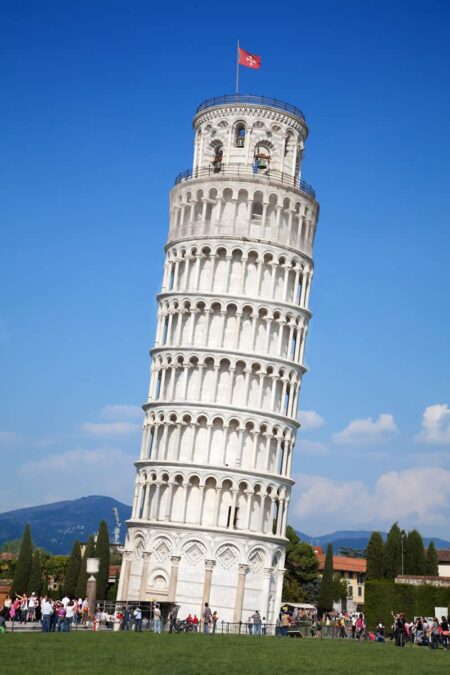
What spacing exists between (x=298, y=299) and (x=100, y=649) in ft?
140

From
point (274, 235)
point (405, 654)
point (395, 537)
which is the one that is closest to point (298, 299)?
point (274, 235)

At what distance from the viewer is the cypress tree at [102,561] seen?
94.3 metres

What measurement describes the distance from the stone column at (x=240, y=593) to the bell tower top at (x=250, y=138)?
29032mm

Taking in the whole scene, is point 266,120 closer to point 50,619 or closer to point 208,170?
point 208,170

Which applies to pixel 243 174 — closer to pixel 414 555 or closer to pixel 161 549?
pixel 161 549

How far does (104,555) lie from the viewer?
96.6 m

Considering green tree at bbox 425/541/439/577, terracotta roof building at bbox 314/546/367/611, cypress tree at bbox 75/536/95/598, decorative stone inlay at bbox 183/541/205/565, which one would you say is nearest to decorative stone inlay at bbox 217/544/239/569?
decorative stone inlay at bbox 183/541/205/565

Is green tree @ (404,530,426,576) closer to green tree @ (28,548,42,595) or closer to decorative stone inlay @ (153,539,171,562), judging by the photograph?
decorative stone inlay @ (153,539,171,562)

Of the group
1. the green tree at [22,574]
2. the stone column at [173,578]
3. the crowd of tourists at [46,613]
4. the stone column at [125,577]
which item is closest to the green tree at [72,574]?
the green tree at [22,574]

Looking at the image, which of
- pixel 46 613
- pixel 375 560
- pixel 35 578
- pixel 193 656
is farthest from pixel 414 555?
pixel 193 656

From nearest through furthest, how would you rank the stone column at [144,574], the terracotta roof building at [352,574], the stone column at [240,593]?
the stone column at [240,593] < the stone column at [144,574] < the terracotta roof building at [352,574]

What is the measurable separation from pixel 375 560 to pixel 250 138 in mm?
40532

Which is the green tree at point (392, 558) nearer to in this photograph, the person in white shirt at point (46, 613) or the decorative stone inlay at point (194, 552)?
the decorative stone inlay at point (194, 552)

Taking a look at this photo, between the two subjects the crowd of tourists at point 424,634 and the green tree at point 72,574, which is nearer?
the crowd of tourists at point 424,634
